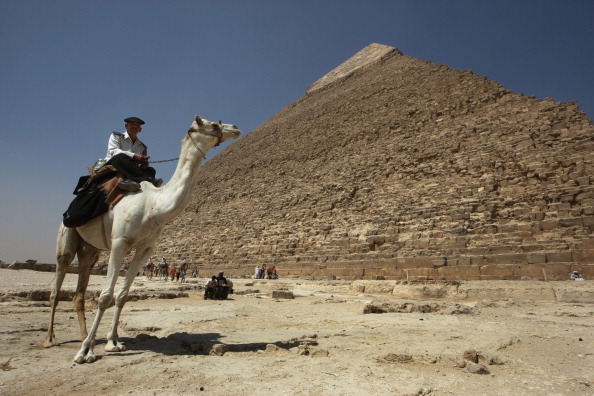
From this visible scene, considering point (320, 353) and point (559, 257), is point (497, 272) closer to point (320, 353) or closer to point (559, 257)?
point (559, 257)

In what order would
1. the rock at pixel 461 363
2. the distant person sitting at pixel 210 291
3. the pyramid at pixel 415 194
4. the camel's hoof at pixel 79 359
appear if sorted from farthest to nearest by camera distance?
the pyramid at pixel 415 194
the distant person sitting at pixel 210 291
the camel's hoof at pixel 79 359
the rock at pixel 461 363

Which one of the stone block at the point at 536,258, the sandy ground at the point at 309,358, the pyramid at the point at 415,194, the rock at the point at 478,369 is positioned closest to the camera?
the sandy ground at the point at 309,358

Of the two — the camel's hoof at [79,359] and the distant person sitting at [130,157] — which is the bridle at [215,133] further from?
the camel's hoof at [79,359]

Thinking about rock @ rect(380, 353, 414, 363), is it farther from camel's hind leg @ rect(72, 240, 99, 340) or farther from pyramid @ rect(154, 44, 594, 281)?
pyramid @ rect(154, 44, 594, 281)

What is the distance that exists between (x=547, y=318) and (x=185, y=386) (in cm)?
415

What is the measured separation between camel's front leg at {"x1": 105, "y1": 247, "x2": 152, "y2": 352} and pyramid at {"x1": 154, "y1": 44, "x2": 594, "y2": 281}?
9969mm

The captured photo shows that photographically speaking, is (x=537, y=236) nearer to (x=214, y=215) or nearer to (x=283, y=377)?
(x=283, y=377)

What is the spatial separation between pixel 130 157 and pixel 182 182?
63cm

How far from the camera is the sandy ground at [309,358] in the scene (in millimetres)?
1795

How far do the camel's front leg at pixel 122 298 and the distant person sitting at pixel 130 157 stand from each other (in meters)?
0.55

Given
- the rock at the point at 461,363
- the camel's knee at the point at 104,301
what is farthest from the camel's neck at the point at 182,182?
the rock at the point at 461,363

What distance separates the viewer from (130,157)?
3.10 meters

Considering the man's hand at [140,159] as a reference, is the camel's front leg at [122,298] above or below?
below

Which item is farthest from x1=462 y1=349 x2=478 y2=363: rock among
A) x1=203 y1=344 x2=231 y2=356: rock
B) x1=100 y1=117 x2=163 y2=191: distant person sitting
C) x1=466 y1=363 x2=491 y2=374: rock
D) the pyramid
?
the pyramid
